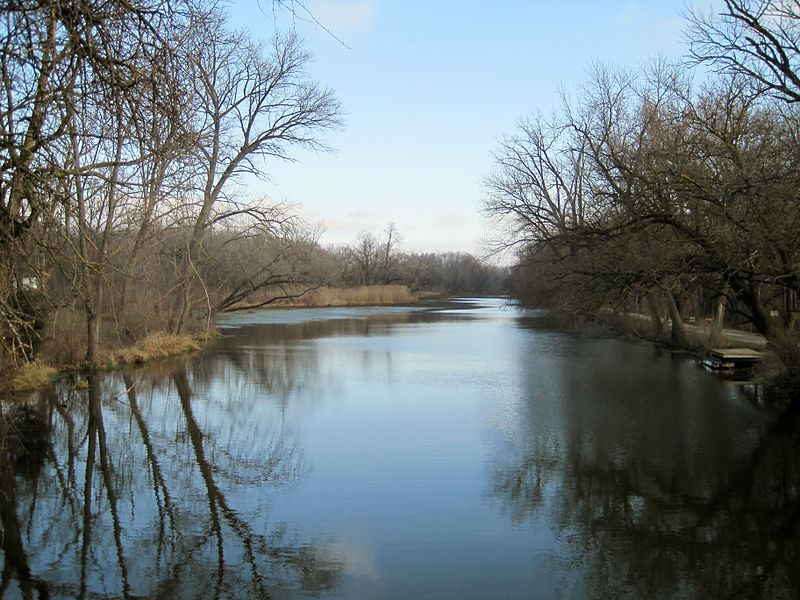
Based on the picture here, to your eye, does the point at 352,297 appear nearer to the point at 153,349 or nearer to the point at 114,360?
the point at 153,349

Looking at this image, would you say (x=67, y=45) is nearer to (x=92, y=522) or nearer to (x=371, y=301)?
(x=92, y=522)

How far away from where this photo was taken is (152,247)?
2173 cm

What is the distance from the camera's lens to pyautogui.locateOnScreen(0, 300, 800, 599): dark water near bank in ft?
19.8

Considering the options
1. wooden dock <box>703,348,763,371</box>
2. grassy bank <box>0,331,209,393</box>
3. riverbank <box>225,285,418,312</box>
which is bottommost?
wooden dock <box>703,348,763,371</box>

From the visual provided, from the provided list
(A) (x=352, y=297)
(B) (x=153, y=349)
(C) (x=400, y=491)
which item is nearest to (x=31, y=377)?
(B) (x=153, y=349)

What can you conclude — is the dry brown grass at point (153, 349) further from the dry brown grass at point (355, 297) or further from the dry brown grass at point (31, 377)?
the dry brown grass at point (355, 297)

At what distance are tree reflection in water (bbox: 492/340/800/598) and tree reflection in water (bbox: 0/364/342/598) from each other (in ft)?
8.25

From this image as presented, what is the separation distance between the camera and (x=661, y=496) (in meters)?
8.26

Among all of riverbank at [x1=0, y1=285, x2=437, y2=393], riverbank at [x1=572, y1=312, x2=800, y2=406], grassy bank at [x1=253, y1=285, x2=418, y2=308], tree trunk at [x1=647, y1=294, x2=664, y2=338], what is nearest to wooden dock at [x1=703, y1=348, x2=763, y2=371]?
riverbank at [x1=572, y1=312, x2=800, y2=406]

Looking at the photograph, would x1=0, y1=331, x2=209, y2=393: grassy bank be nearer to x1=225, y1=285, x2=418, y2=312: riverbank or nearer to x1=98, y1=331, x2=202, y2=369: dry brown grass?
x1=98, y1=331, x2=202, y2=369: dry brown grass

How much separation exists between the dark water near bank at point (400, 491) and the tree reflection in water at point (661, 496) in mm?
33

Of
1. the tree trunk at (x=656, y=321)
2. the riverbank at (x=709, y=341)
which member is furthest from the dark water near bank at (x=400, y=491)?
the tree trunk at (x=656, y=321)

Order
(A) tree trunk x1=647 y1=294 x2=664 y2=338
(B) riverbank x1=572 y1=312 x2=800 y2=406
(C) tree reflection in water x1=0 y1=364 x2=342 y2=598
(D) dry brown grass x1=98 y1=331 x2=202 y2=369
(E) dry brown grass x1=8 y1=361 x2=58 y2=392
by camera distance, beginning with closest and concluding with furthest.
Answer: (C) tree reflection in water x1=0 y1=364 x2=342 y2=598 → (B) riverbank x1=572 y1=312 x2=800 y2=406 → (E) dry brown grass x1=8 y1=361 x2=58 y2=392 → (D) dry brown grass x1=98 y1=331 x2=202 y2=369 → (A) tree trunk x1=647 y1=294 x2=664 y2=338

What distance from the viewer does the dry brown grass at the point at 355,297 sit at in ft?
202
